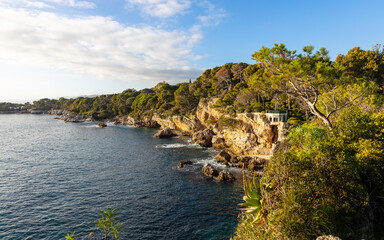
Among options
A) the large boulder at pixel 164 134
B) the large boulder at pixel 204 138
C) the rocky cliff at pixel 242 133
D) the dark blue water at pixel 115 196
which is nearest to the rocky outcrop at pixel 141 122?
the large boulder at pixel 164 134

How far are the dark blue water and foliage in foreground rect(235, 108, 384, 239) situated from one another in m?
12.7

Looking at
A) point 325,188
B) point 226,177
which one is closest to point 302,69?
point 325,188

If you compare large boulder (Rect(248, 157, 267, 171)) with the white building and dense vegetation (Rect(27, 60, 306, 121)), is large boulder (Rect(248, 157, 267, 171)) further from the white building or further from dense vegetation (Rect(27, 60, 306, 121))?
dense vegetation (Rect(27, 60, 306, 121))

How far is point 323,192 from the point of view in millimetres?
10195

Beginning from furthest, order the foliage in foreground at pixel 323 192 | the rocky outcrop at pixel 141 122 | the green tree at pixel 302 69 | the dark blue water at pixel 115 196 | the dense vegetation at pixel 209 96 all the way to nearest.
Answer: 1. the rocky outcrop at pixel 141 122
2. the dense vegetation at pixel 209 96
3. the dark blue water at pixel 115 196
4. the green tree at pixel 302 69
5. the foliage in foreground at pixel 323 192

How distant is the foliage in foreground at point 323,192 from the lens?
369 inches

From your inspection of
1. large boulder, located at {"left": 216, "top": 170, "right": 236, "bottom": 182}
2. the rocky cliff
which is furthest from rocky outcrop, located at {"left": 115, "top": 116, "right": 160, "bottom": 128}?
large boulder, located at {"left": 216, "top": 170, "right": 236, "bottom": 182}

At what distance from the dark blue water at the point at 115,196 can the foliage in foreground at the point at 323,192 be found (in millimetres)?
12672

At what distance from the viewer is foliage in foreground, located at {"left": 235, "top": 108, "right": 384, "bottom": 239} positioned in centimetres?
938

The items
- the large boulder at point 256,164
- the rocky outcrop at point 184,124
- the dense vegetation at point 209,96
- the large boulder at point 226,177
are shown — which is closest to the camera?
the large boulder at point 226,177

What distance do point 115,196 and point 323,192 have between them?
28.0 metres

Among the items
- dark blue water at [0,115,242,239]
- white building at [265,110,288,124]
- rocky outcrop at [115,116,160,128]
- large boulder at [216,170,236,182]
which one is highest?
white building at [265,110,288,124]

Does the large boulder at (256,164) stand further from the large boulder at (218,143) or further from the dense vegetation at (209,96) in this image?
the large boulder at (218,143)

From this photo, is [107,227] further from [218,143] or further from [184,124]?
[184,124]
